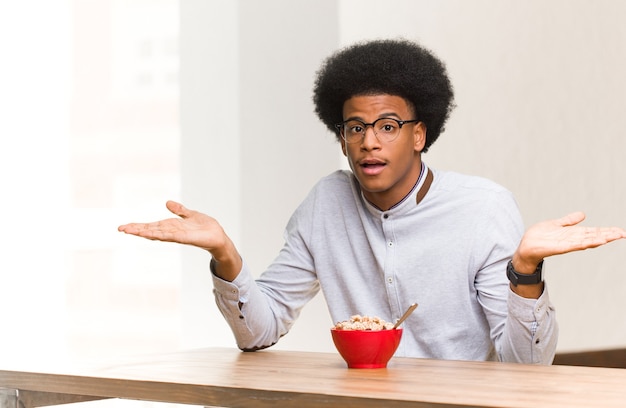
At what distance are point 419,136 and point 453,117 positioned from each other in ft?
5.37

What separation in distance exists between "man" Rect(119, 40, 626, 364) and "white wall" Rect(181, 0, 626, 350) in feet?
4.18

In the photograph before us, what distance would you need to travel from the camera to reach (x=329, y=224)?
7.83ft

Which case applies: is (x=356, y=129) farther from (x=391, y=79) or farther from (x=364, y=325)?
(x=364, y=325)

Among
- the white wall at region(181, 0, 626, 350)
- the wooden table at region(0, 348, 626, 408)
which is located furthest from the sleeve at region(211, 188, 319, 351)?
the white wall at region(181, 0, 626, 350)

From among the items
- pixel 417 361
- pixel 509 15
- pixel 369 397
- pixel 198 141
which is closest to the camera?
pixel 369 397

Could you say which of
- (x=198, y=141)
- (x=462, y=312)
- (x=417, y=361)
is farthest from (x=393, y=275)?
(x=198, y=141)

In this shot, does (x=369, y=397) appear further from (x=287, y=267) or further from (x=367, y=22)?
(x=367, y=22)

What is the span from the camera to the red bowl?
69.3 inches

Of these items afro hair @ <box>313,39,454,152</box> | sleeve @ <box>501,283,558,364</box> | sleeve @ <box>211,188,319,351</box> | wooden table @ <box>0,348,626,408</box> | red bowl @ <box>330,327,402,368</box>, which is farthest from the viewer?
afro hair @ <box>313,39,454,152</box>

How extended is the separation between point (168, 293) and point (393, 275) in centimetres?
177

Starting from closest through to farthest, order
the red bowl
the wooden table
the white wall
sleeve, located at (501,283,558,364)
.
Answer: the wooden table → the red bowl → sleeve, located at (501,283,558,364) → the white wall

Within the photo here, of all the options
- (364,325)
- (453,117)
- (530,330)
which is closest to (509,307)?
(530,330)

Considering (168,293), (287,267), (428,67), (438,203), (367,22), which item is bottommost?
(168,293)

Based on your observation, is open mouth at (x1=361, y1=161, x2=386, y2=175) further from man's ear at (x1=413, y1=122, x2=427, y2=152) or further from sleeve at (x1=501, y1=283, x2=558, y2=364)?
sleeve at (x1=501, y1=283, x2=558, y2=364)
